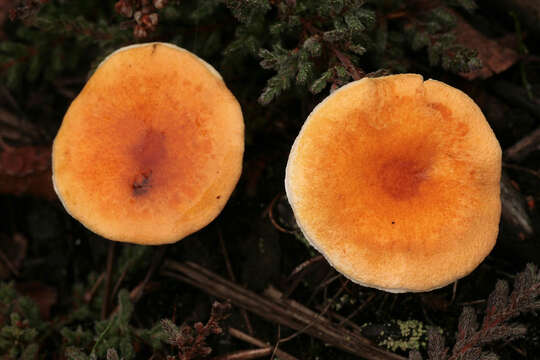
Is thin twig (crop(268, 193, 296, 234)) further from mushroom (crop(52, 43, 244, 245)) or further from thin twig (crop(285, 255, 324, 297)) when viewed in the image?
mushroom (crop(52, 43, 244, 245))

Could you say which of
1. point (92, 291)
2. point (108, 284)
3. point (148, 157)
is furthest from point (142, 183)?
point (92, 291)

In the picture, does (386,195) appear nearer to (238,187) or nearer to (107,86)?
(238,187)

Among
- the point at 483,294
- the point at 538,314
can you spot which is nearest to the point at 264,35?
the point at 483,294

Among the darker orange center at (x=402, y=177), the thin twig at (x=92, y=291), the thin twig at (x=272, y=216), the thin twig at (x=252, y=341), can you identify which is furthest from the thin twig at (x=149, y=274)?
the darker orange center at (x=402, y=177)

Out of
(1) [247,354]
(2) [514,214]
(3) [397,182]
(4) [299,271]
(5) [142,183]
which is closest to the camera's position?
(3) [397,182]

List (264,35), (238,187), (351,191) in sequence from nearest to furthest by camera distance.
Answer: (351,191) < (264,35) < (238,187)

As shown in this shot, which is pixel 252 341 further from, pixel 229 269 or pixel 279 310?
pixel 229 269

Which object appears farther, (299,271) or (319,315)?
(299,271)
